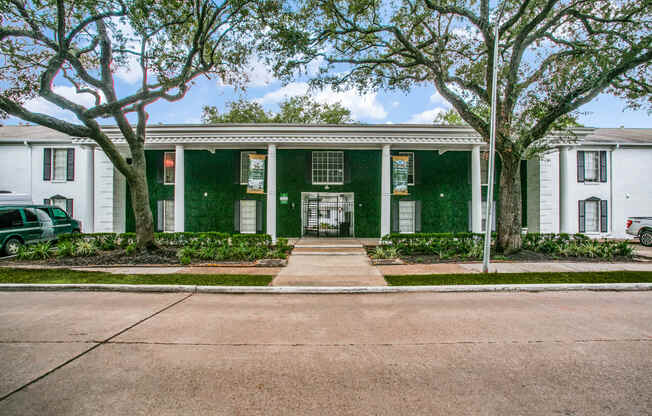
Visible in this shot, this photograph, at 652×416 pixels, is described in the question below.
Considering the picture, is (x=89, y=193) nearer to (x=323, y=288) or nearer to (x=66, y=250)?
(x=66, y=250)

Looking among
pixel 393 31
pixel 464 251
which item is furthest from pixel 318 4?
pixel 464 251

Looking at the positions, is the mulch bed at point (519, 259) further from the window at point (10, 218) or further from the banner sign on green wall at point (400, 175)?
the window at point (10, 218)

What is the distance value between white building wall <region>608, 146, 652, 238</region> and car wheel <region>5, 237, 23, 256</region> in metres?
28.2

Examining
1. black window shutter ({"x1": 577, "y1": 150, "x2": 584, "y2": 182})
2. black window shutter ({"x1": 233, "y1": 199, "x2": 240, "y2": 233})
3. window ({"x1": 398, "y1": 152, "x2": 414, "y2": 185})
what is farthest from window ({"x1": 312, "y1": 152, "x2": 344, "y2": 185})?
black window shutter ({"x1": 577, "y1": 150, "x2": 584, "y2": 182})

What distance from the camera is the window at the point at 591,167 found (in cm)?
1773

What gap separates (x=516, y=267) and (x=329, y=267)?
5.57m

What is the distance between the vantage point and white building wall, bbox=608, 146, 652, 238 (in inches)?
697

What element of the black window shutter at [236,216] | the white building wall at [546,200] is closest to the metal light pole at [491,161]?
the white building wall at [546,200]

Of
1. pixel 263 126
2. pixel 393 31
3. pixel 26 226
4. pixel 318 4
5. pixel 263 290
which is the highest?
pixel 318 4

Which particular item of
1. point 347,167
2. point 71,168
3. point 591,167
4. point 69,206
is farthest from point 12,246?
point 591,167

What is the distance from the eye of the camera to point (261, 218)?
17.1m

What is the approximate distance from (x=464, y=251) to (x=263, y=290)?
25.5 feet

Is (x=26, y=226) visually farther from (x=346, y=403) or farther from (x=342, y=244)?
(x=346, y=403)

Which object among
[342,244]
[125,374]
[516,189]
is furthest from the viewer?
[342,244]
